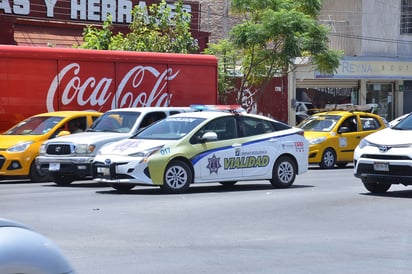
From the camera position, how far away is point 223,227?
435 inches

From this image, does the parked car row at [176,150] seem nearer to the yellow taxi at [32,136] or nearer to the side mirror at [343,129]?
the yellow taxi at [32,136]

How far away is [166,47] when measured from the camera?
2834cm

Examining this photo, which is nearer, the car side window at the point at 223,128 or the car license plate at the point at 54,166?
the car side window at the point at 223,128

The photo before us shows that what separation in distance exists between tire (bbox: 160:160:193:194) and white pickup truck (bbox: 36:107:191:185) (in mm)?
2679

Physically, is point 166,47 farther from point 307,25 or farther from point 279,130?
point 279,130

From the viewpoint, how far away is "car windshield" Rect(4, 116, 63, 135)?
61.3 ft

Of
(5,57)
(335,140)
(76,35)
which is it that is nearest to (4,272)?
(5,57)

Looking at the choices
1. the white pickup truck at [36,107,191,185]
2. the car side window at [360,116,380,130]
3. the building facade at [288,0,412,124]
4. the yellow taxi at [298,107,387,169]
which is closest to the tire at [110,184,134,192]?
the white pickup truck at [36,107,191,185]

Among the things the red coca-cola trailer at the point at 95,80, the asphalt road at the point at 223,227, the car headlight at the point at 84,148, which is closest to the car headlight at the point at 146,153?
the asphalt road at the point at 223,227

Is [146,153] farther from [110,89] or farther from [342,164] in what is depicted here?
[342,164]

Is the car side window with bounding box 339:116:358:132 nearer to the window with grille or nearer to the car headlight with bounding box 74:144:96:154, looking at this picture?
the car headlight with bounding box 74:144:96:154

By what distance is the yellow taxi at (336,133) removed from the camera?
23.8 metres

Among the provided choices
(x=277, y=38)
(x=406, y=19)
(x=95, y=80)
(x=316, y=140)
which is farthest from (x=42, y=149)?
(x=406, y=19)

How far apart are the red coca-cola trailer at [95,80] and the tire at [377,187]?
8489 mm
